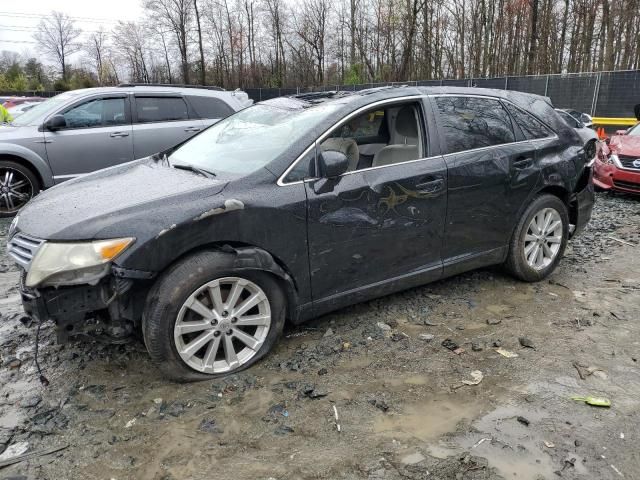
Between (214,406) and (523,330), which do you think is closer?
(214,406)

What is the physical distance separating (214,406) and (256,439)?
0.38m

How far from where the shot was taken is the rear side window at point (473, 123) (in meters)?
3.85

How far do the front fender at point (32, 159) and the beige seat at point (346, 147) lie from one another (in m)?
5.33

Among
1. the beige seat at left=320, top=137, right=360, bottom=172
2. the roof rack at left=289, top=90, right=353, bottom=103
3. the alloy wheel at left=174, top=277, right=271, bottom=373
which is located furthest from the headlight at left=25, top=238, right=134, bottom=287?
the roof rack at left=289, top=90, right=353, bottom=103

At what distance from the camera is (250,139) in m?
3.65

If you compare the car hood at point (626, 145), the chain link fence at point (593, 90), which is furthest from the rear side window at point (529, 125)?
the chain link fence at point (593, 90)

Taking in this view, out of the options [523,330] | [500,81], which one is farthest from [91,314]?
[500,81]

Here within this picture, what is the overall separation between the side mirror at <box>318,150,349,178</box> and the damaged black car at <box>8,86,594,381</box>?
13 millimetres

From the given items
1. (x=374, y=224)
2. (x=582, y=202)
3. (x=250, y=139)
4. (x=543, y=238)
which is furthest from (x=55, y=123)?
(x=582, y=202)

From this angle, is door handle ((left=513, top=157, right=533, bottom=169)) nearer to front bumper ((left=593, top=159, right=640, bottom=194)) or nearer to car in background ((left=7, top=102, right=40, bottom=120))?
front bumper ((left=593, top=159, right=640, bottom=194))

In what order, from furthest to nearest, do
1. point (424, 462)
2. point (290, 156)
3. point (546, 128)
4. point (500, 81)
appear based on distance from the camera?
1. point (500, 81)
2. point (546, 128)
3. point (290, 156)
4. point (424, 462)

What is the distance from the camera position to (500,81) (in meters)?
19.2

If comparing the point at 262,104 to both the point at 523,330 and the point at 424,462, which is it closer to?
the point at 523,330

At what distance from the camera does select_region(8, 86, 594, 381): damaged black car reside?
8.91 ft
